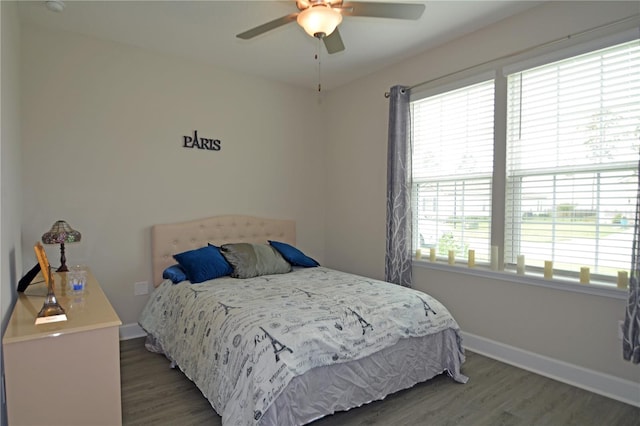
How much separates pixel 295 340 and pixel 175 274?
68.7 inches

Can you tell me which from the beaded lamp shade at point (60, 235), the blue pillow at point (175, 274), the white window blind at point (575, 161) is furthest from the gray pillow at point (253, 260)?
the white window blind at point (575, 161)

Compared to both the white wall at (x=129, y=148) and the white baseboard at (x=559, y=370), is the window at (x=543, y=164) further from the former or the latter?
the white wall at (x=129, y=148)

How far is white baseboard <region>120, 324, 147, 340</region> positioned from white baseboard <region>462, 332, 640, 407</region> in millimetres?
Result: 3044

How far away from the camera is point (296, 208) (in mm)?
4684

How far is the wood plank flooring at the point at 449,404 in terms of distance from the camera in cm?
219

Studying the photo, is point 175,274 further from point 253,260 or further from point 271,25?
point 271,25

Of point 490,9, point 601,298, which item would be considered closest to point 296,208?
point 490,9

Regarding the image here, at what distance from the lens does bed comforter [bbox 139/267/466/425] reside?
192 cm

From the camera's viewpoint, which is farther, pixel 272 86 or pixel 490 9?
pixel 272 86

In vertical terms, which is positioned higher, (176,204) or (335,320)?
(176,204)

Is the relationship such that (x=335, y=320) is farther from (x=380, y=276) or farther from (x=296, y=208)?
(x=296, y=208)

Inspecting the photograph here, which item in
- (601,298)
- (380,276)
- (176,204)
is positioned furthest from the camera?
(380,276)

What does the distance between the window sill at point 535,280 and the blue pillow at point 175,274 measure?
2.25 m

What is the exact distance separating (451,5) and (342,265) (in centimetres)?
302
